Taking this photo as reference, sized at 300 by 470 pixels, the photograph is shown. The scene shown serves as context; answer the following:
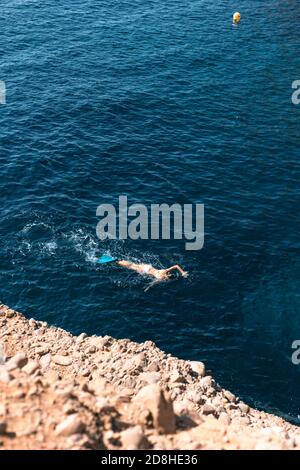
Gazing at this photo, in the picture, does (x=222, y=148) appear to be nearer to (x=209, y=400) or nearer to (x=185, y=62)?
(x=185, y=62)

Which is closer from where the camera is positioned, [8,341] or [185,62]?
[8,341]

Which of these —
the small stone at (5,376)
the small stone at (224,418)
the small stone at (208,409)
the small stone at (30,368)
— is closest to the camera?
the small stone at (5,376)

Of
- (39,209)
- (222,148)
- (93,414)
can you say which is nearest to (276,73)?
(222,148)

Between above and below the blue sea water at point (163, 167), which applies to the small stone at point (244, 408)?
below

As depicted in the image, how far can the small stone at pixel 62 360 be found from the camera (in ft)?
143

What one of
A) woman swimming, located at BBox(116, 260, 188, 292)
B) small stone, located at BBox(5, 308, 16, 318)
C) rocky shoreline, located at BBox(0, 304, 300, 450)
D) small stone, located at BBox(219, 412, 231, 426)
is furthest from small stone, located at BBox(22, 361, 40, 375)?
woman swimming, located at BBox(116, 260, 188, 292)

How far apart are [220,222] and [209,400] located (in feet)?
78.4

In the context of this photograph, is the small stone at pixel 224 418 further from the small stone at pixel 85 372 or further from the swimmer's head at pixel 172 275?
the swimmer's head at pixel 172 275

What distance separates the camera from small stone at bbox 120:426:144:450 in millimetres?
28156

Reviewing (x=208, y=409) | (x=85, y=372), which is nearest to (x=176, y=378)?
(x=208, y=409)

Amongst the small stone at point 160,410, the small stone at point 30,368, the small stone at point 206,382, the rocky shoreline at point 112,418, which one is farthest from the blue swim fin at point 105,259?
the small stone at point 160,410

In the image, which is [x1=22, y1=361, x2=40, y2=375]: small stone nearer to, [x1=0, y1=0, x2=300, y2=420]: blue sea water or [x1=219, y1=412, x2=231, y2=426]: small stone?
[x1=219, y1=412, x2=231, y2=426]: small stone

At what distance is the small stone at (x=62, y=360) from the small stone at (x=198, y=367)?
9.36 m

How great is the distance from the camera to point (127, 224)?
60281mm
